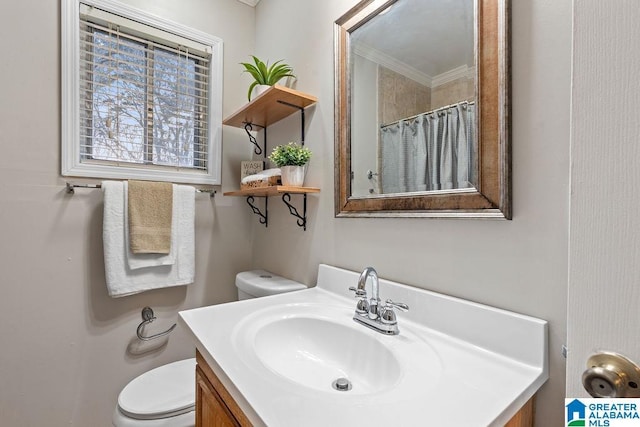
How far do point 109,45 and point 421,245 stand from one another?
70.3 inches

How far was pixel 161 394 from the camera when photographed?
1208 millimetres

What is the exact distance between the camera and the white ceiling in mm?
824

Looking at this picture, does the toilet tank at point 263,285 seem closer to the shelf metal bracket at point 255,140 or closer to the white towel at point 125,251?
the white towel at point 125,251

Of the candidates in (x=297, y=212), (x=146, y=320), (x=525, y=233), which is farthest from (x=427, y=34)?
(x=146, y=320)

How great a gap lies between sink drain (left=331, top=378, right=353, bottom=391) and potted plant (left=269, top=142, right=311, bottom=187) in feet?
2.62

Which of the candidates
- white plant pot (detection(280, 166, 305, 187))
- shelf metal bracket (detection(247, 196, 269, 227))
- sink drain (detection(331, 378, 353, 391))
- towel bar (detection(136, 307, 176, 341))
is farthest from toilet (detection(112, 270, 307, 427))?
sink drain (detection(331, 378, 353, 391))

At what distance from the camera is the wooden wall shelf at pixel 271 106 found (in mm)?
1326

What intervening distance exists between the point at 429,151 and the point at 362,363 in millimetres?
664

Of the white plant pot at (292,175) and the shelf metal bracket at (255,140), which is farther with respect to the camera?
the shelf metal bracket at (255,140)

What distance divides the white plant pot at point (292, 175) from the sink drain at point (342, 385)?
0.80 metres

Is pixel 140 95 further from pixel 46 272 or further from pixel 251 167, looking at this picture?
pixel 46 272

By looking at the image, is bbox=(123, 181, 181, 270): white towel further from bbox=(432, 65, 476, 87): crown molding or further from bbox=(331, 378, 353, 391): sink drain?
bbox=(432, 65, 476, 87): crown molding

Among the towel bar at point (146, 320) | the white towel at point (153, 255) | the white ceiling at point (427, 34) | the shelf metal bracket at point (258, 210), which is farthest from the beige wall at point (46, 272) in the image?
the white ceiling at point (427, 34)

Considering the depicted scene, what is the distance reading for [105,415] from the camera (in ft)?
4.77
